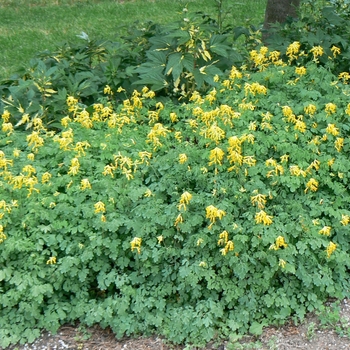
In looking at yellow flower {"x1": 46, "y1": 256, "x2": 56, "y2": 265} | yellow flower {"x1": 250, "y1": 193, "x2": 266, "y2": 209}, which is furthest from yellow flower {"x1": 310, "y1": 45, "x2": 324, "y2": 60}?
yellow flower {"x1": 46, "y1": 256, "x2": 56, "y2": 265}

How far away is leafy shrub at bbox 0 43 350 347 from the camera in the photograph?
12.0ft

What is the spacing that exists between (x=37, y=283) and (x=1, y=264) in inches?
10.5

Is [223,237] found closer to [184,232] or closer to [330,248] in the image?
[184,232]

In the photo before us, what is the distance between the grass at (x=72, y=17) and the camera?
9.38 meters

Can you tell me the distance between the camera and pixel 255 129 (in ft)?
14.0

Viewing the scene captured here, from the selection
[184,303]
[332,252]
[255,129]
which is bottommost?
[184,303]

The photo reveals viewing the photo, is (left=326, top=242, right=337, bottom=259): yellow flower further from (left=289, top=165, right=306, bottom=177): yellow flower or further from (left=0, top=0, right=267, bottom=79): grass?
(left=0, top=0, right=267, bottom=79): grass

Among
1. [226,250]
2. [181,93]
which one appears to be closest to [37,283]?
[226,250]

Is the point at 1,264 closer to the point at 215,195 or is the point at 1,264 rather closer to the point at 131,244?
the point at 131,244

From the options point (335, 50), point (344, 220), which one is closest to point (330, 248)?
point (344, 220)

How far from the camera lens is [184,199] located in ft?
12.1

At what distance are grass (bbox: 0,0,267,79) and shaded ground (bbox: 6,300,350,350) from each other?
522 centimetres

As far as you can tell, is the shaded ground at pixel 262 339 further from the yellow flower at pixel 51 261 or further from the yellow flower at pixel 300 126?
the yellow flower at pixel 300 126

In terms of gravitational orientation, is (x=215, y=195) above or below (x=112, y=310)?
above
